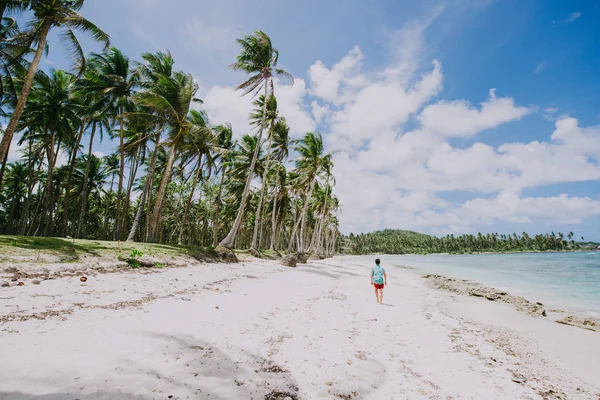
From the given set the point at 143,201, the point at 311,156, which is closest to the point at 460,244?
the point at 311,156

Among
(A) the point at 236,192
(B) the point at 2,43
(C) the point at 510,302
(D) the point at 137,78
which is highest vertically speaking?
(D) the point at 137,78

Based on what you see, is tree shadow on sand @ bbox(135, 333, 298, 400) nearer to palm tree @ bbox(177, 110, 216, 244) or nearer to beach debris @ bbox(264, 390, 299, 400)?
beach debris @ bbox(264, 390, 299, 400)

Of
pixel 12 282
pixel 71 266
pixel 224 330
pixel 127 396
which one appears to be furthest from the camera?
pixel 71 266

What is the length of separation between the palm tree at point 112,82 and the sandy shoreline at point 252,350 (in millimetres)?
16863

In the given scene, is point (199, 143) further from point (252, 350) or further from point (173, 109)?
point (252, 350)

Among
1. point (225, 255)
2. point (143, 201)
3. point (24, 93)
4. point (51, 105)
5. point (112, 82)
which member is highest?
point (112, 82)

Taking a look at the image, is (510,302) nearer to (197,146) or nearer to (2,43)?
(197,146)

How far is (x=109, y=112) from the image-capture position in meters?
22.0

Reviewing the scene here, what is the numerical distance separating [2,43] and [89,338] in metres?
17.5

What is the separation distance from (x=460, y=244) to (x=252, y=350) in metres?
154

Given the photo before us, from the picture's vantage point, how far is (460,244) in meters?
133

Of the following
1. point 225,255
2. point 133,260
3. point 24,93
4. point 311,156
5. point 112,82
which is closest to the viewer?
point 133,260

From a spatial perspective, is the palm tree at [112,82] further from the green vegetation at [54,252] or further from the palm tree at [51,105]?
the green vegetation at [54,252]

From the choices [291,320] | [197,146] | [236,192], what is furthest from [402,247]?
[291,320]
